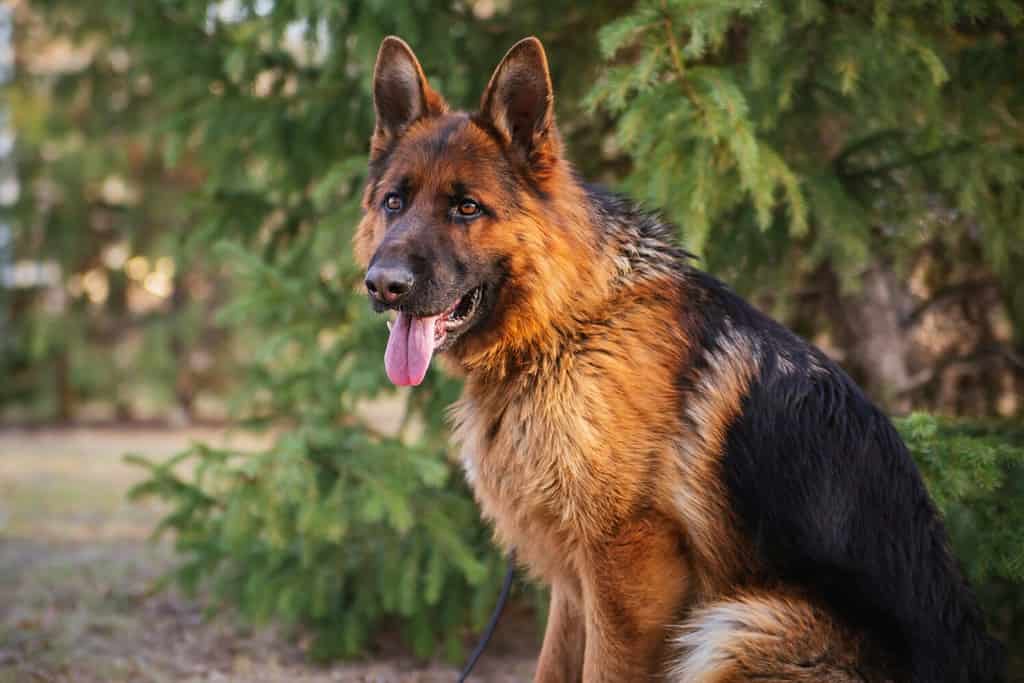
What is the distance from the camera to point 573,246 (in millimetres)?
3248

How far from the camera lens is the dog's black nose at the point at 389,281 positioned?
2953 mm

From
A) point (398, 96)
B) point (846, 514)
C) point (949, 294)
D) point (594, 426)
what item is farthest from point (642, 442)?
point (949, 294)

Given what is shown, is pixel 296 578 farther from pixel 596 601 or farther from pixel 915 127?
pixel 915 127

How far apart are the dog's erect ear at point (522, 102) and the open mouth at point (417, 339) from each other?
0.62 meters

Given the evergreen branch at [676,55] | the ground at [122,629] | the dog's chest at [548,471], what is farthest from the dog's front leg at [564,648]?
the evergreen branch at [676,55]

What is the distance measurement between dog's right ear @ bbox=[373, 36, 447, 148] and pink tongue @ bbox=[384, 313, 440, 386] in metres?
0.85

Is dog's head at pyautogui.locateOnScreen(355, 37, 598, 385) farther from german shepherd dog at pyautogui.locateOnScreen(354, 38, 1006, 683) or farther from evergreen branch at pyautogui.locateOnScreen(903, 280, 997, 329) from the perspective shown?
evergreen branch at pyautogui.locateOnScreen(903, 280, 997, 329)

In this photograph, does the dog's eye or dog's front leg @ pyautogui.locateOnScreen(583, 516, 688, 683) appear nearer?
dog's front leg @ pyautogui.locateOnScreen(583, 516, 688, 683)

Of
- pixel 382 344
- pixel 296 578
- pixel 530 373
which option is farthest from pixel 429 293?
pixel 296 578

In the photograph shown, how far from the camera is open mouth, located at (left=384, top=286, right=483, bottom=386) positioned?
3.10m

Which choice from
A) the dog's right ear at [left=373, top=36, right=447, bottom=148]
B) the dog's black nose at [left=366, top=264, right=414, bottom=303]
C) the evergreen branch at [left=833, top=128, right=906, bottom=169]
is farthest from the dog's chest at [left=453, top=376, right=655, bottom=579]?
the evergreen branch at [left=833, top=128, right=906, bottom=169]

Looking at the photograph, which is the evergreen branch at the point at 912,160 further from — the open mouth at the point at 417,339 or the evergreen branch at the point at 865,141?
the open mouth at the point at 417,339

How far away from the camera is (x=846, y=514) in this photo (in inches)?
116

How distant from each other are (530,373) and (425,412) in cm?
197
